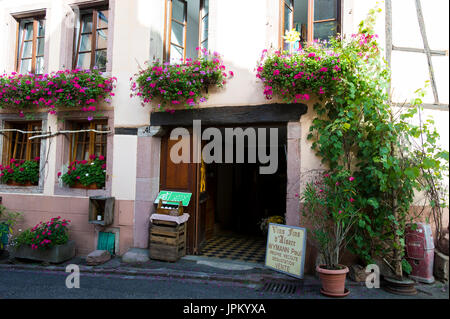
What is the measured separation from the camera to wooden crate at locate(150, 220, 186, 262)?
5350 mm

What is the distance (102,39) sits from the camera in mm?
6453

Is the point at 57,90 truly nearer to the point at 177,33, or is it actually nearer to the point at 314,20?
the point at 177,33

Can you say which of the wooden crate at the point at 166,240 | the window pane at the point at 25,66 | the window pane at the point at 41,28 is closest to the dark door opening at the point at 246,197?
the wooden crate at the point at 166,240

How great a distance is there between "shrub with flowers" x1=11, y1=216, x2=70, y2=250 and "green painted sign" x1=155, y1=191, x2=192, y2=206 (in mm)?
1712

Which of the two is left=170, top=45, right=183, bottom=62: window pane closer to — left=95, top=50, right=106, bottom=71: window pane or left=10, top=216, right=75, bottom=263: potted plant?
left=95, top=50, right=106, bottom=71: window pane

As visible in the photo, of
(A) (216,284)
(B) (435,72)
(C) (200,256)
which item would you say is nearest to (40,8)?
(C) (200,256)

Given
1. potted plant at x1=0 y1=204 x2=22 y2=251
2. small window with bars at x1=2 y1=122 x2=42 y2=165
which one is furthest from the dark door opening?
potted plant at x1=0 y1=204 x2=22 y2=251

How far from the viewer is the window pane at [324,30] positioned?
5.09 m

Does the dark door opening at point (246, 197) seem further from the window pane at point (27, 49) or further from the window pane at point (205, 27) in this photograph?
the window pane at point (27, 49)

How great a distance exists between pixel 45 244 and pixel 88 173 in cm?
136

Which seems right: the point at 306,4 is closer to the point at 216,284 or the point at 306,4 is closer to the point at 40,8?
the point at 216,284

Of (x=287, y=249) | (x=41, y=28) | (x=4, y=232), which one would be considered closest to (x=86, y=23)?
(x=41, y=28)

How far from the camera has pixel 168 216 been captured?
5.43 m

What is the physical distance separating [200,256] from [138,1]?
4.66 m
